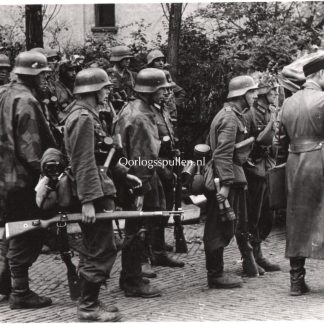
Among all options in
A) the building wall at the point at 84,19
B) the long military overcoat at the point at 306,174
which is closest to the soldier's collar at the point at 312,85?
the long military overcoat at the point at 306,174

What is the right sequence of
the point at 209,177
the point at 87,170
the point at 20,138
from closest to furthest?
the point at 87,170
the point at 20,138
the point at 209,177

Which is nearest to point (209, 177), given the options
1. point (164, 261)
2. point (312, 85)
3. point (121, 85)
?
point (312, 85)

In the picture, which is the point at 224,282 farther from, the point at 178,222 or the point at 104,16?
the point at 104,16

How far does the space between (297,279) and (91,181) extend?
2270 millimetres

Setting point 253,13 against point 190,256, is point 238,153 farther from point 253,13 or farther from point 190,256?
point 253,13

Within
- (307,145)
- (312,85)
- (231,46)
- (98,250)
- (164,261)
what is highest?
(231,46)

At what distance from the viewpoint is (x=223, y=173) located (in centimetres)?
724

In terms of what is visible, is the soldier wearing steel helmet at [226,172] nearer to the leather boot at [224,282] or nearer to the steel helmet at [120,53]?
the leather boot at [224,282]

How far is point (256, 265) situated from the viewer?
26.4 ft

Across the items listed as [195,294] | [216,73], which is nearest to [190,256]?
[195,294]

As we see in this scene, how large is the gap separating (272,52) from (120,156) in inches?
247

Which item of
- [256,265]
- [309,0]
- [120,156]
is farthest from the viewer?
[309,0]

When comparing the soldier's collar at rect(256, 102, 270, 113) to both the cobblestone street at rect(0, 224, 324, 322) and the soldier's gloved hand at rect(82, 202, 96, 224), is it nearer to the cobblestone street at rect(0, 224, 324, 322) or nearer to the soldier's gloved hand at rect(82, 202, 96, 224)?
the cobblestone street at rect(0, 224, 324, 322)

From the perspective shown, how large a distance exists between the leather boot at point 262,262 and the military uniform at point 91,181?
2.49m
